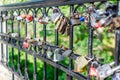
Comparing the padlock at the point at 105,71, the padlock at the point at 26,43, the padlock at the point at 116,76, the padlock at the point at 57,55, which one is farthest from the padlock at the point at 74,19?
the padlock at the point at 26,43

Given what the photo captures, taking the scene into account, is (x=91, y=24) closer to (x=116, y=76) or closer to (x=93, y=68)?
(x=93, y=68)

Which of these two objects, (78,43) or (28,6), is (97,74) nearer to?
(28,6)

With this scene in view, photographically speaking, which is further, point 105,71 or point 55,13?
point 55,13

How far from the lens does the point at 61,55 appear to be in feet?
6.52

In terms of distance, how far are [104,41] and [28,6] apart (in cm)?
159

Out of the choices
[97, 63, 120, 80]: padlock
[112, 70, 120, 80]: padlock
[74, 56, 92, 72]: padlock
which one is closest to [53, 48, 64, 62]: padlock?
[74, 56, 92, 72]: padlock

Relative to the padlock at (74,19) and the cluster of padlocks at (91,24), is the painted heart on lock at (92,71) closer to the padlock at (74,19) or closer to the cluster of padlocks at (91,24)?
the cluster of padlocks at (91,24)

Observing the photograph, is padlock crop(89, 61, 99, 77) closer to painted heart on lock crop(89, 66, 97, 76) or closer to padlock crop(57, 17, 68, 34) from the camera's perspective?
painted heart on lock crop(89, 66, 97, 76)

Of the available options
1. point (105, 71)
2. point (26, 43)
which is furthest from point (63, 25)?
point (26, 43)

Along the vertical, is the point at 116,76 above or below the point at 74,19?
below

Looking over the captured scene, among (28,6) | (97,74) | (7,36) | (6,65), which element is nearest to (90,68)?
(97,74)

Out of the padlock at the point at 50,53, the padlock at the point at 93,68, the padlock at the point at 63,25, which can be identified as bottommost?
the padlock at the point at 50,53

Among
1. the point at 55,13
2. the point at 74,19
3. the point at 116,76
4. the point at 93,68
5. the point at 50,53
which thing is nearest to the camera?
the point at 116,76

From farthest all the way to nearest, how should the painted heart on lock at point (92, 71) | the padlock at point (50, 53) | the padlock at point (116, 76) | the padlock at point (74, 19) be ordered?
the padlock at point (50, 53)
the padlock at point (74, 19)
the painted heart on lock at point (92, 71)
the padlock at point (116, 76)
